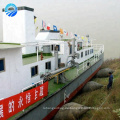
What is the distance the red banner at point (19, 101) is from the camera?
6281 millimetres

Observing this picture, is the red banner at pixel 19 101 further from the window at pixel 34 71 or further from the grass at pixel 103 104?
the grass at pixel 103 104

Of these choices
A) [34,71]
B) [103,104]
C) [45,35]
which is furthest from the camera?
[45,35]

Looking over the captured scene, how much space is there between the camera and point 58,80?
10938mm

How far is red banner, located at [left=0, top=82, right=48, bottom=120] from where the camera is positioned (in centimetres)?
628

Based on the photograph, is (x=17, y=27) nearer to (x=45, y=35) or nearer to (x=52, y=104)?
(x=45, y=35)

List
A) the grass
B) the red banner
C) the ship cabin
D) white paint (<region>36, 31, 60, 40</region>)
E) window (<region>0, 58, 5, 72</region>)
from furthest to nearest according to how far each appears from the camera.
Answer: white paint (<region>36, 31, 60, 40</region>) < the grass < the ship cabin < window (<region>0, 58, 5, 72</region>) < the red banner

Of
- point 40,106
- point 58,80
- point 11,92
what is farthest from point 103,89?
point 11,92

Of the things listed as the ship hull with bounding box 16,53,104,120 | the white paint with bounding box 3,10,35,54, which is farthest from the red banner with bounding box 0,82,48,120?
the white paint with bounding box 3,10,35,54

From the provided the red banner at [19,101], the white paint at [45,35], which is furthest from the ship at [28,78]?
the white paint at [45,35]

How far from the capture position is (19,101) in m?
6.93

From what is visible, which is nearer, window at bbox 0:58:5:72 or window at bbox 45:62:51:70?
window at bbox 0:58:5:72

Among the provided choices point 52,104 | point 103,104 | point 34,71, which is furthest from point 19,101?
point 103,104

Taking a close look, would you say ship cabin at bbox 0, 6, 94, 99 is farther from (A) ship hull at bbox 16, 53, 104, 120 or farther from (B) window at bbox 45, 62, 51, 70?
(A) ship hull at bbox 16, 53, 104, 120

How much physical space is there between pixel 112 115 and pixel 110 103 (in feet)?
6.49
